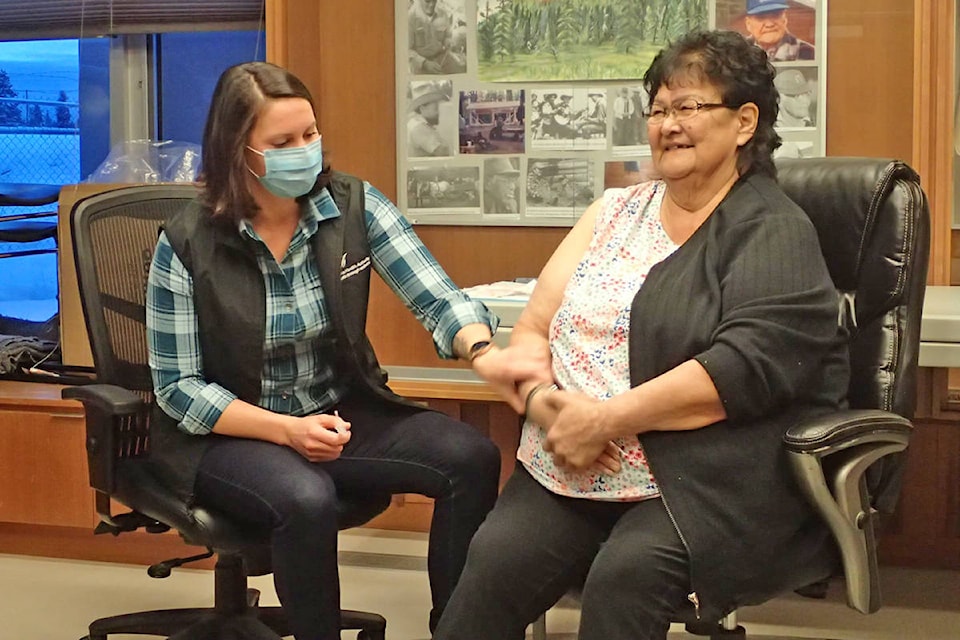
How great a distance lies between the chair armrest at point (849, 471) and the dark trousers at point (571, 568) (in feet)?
0.71

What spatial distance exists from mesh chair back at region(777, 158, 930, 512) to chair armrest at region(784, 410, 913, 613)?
0.14 m

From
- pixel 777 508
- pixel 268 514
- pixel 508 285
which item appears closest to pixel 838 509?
pixel 777 508

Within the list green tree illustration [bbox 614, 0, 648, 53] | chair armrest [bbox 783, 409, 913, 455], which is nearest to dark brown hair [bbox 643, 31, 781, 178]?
chair armrest [bbox 783, 409, 913, 455]

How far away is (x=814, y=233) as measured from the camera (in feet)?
6.15

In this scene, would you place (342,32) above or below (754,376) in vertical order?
above

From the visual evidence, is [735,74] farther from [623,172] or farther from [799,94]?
[623,172]

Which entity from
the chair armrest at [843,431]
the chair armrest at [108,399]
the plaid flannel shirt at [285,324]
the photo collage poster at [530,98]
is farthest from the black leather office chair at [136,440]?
the photo collage poster at [530,98]

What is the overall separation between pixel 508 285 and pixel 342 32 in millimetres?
905

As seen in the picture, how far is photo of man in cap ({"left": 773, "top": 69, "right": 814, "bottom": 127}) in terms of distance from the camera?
296 cm

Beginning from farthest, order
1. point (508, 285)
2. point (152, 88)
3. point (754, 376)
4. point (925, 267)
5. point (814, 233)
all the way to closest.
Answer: point (152, 88) → point (508, 285) → point (925, 267) → point (814, 233) → point (754, 376)

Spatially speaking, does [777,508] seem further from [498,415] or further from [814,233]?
Result: [498,415]

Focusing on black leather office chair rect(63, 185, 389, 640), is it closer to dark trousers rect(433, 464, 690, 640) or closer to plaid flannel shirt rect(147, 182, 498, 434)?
plaid flannel shirt rect(147, 182, 498, 434)

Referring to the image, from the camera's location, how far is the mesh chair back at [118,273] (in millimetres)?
2363

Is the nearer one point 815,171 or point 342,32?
point 815,171
